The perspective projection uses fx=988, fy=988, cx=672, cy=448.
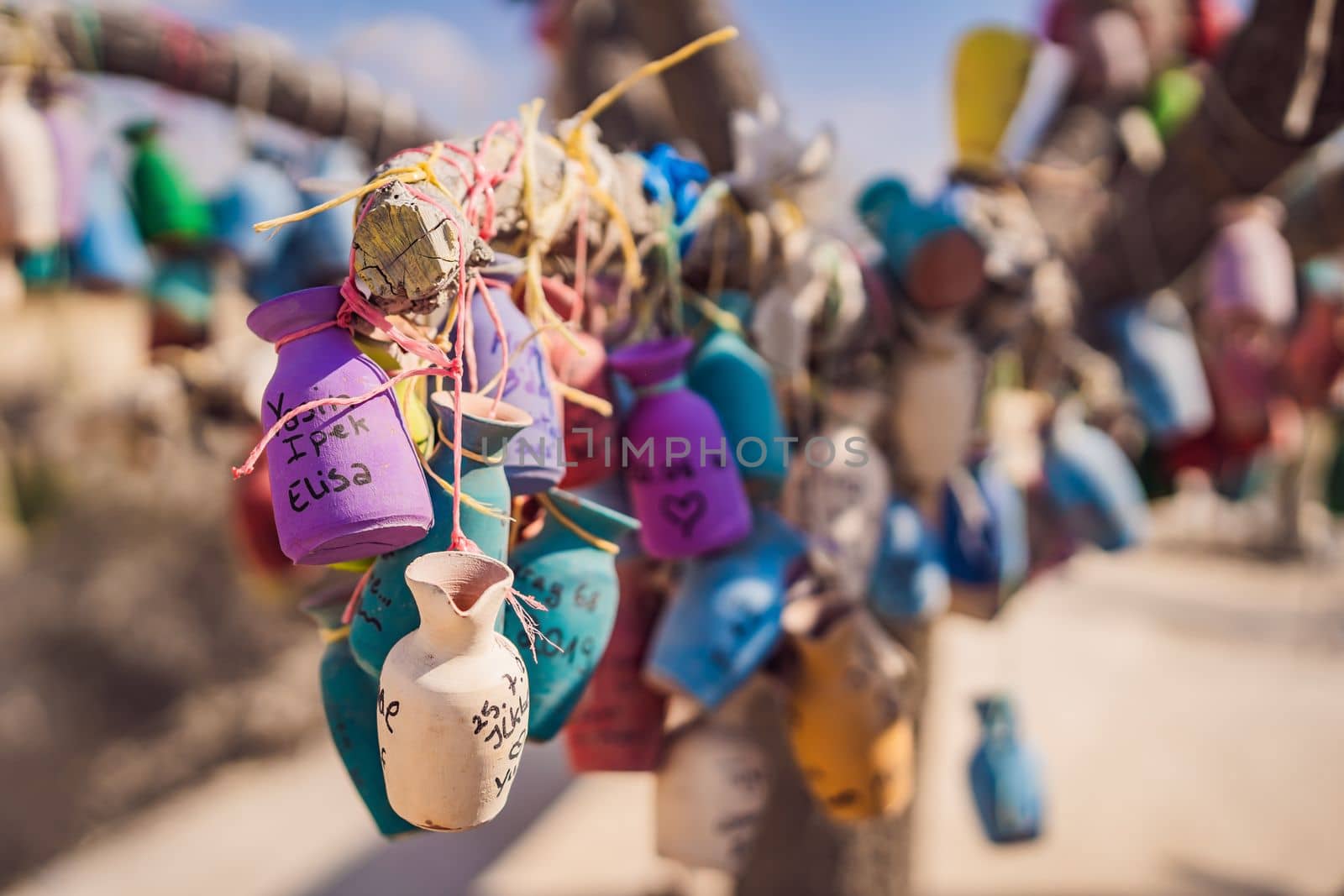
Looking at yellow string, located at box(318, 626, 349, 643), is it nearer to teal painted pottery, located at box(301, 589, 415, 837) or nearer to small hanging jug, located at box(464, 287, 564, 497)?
teal painted pottery, located at box(301, 589, 415, 837)

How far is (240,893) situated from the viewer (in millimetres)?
3137

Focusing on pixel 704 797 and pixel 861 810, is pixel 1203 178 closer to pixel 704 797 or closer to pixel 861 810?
pixel 861 810

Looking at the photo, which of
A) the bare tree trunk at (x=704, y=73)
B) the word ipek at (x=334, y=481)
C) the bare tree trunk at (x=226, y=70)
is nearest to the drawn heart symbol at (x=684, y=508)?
the word ipek at (x=334, y=481)

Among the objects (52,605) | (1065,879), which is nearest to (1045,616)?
(1065,879)

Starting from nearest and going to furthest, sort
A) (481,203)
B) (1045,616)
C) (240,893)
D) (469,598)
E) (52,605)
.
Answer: (469,598) < (481,203) < (240,893) < (52,605) < (1045,616)

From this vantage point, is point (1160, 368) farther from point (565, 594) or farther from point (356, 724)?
point (356, 724)

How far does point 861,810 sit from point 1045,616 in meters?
4.77

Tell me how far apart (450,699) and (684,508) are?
388mm

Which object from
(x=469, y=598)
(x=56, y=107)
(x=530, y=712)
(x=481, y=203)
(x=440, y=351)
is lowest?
(x=530, y=712)

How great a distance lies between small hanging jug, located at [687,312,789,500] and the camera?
1028 mm

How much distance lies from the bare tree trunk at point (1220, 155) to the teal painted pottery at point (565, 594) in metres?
1.39

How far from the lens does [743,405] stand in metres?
1.03

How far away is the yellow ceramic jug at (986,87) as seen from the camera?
153 centimetres

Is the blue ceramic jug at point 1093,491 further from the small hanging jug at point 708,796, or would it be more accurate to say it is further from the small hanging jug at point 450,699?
the small hanging jug at point 450,699
